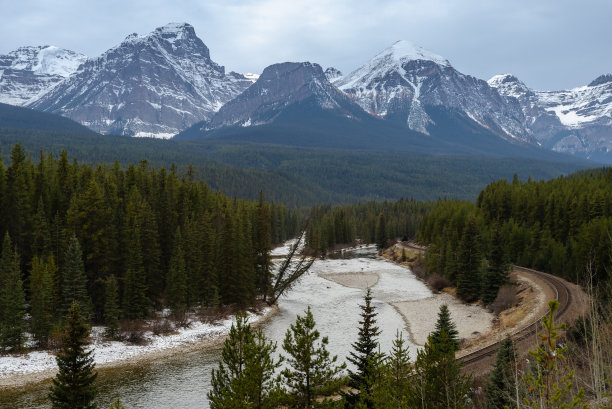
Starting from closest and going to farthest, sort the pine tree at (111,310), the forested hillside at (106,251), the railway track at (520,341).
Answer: the railway track at (520,341)
the forested hillside at (106,251)
the pine tree at (111,310)

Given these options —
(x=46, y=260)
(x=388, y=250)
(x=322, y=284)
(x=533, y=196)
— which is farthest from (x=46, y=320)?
(x=388, y=250)

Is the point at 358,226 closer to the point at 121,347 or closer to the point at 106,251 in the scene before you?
the point at 106,251

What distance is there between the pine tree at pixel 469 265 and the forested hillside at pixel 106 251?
98.9 feet

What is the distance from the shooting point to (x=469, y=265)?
69812 mm

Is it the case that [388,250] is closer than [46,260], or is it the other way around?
[46,260]

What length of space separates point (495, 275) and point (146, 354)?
47.3 metres

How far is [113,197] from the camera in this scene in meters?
58.3

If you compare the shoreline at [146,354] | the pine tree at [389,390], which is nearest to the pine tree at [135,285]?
the shoreline at [146,354]

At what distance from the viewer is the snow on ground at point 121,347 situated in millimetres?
37906

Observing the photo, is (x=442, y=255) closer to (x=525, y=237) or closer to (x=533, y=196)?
(x=525, y=237)

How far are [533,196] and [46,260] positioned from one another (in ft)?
306

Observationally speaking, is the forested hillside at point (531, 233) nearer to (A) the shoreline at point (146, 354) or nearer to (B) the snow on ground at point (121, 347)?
(A) the shoreline at point (146, 354)

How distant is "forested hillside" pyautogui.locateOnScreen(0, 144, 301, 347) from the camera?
45438 millimetres

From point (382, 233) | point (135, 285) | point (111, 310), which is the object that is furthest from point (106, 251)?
point (382, 233)
